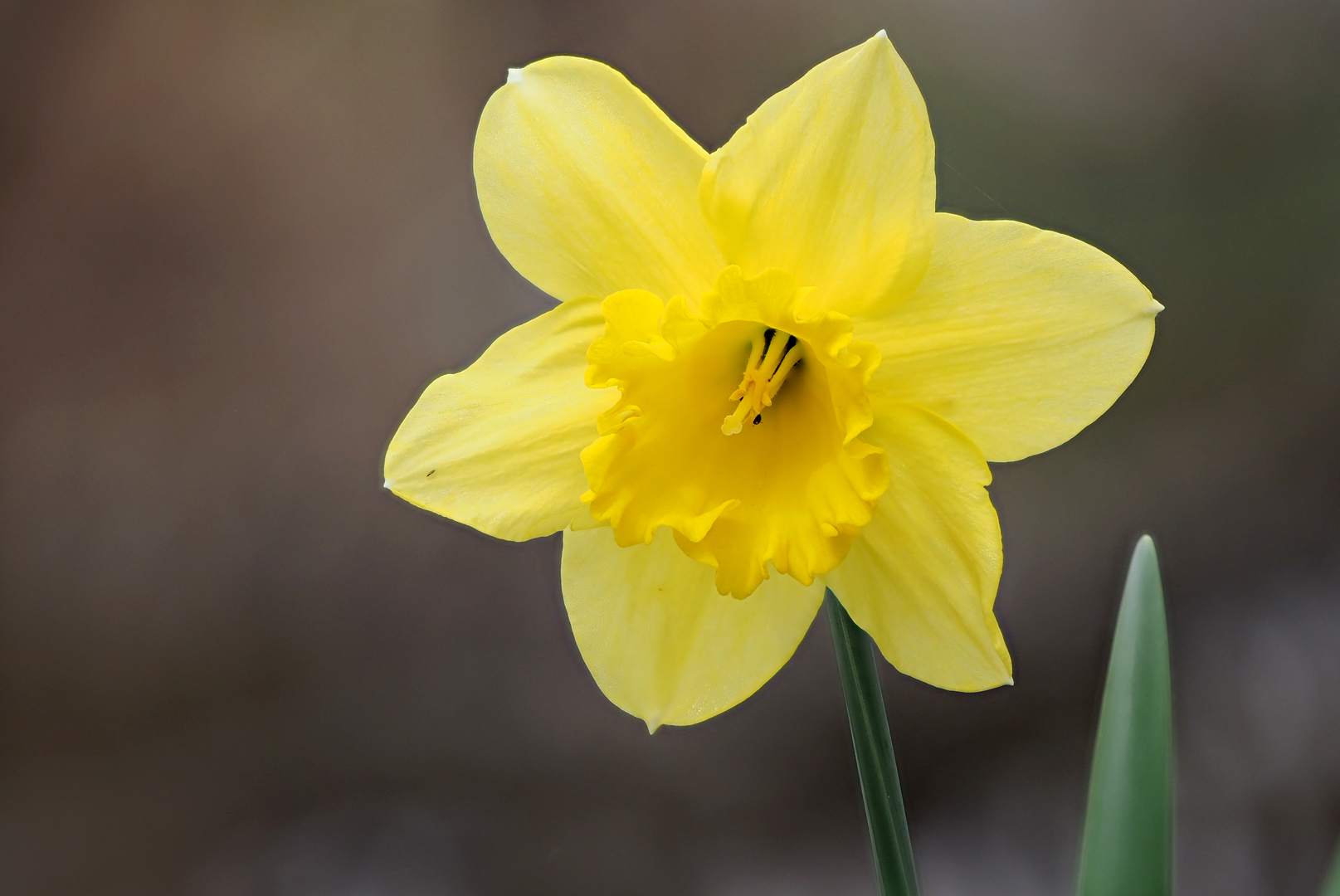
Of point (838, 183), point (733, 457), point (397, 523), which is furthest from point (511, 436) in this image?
point (397, 523)

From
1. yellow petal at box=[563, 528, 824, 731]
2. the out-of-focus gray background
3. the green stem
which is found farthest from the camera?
the out-of-focus gray background

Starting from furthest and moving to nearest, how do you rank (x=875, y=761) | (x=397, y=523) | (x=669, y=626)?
(x=397, y=523), (x=669, y=626), (x=875, y=761)

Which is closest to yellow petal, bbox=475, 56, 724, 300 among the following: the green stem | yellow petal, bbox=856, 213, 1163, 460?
yellow petal, bbox=856, 213, 1163, 460

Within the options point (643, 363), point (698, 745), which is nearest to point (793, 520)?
point (643, 363)

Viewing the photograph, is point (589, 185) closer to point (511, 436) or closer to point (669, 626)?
point (511, 436)

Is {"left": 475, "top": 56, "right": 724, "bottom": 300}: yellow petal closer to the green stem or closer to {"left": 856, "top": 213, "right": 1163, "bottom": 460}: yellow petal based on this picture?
{"left": 856, "top": 213, "right": 1163, "bottom": 460}: yellow petal

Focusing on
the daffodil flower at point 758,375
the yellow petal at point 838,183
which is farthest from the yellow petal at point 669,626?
the yellow petal at point 838,183
